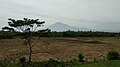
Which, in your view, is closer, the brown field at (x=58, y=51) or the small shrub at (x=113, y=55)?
the small shrub at (x=113, y=55)

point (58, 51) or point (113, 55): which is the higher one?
point (113, 55)

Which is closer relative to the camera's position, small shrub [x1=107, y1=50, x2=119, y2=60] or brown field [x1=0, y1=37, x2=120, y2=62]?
small shrub [x1=107, y1=50, x2=119, y2=60]

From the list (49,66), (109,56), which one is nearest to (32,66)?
(49,66)

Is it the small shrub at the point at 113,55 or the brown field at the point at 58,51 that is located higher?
the small shrub at the point at 113,55

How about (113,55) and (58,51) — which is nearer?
(113,55)

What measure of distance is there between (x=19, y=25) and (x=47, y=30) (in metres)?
2.70

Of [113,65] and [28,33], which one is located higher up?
[28,33]

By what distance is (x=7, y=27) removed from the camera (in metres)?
20.7

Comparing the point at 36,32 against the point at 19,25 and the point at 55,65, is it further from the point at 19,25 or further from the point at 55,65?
the point at 55,65

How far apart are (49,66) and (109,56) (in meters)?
6.72

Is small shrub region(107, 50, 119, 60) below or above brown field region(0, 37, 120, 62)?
above

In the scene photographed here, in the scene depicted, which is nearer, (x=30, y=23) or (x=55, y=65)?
(x=55, y=65)

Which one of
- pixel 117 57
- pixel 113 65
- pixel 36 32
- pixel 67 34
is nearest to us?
pixel 113 65

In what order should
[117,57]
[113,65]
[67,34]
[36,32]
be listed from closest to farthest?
[113,65] < [117,57] < [36,32] < [67,34]
